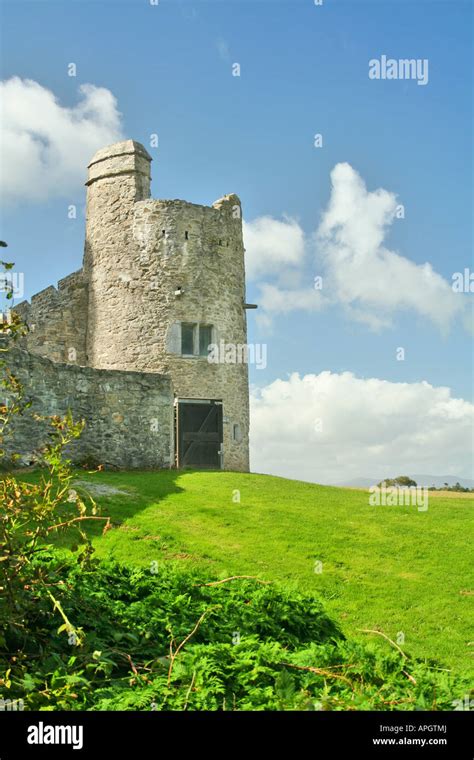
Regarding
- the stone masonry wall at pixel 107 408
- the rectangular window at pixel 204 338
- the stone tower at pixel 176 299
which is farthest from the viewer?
the rectangular window at pixel 204 338

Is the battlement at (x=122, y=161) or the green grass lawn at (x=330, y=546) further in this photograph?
the battlement at (x=122, y=161)

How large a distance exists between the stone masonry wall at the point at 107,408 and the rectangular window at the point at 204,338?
20.3 ft

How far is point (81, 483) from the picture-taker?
1917 cm

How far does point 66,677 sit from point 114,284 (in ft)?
87.8

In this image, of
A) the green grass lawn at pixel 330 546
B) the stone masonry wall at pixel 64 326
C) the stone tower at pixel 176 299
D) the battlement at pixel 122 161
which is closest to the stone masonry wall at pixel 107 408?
the green grass lawn at pixel 330 546

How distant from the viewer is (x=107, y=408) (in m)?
23.9

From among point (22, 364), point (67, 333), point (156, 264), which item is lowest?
point (22, 364)

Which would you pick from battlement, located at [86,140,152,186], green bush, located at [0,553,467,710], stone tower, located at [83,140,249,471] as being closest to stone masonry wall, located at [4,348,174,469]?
stone tower, located at [83,140,249,471]

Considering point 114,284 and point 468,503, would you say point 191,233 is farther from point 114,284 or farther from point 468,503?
point 468,503

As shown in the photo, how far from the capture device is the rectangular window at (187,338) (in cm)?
3088

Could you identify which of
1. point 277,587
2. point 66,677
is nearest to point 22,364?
point 277,587
